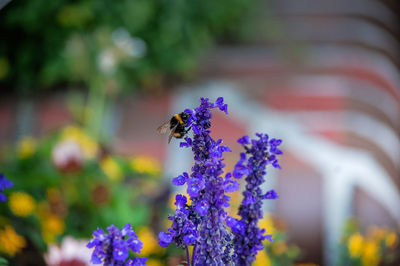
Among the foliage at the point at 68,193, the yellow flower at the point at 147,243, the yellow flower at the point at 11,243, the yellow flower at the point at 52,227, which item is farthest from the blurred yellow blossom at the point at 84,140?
the yellow flower at the point at 11,243

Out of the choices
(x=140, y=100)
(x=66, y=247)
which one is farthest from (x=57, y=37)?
(x=66, y=247)

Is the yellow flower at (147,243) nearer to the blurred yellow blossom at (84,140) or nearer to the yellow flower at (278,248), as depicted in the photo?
the yellow flower at (278,248)

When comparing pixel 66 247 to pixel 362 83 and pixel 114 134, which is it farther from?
pixel 362 83

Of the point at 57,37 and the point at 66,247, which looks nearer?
the point at 66,247

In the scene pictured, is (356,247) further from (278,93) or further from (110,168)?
(278,93)

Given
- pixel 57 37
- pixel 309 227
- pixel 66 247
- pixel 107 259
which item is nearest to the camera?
pixel 107 259

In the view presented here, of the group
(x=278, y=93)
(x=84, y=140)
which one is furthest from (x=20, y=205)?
(x=278, y=93)
